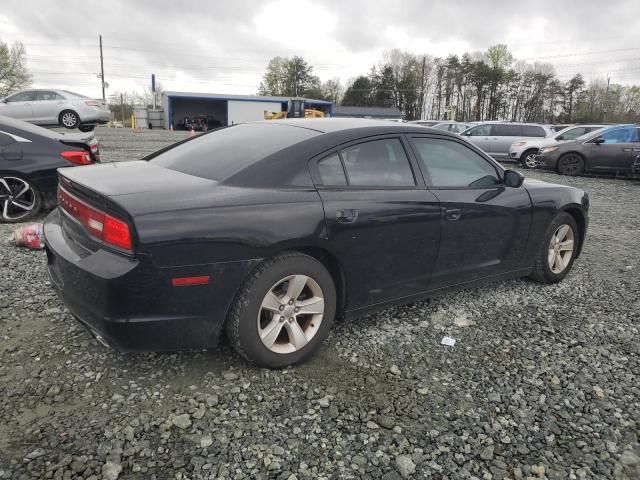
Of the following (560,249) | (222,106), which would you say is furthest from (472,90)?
(560,249)

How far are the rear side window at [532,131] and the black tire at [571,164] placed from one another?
3049 millimetres

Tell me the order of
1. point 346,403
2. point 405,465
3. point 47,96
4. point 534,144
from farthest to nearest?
1. point 47,96
2. point 534,144
3. point 346,403
4. point 405,465

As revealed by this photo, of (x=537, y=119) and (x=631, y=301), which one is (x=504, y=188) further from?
(x=537, y=119)

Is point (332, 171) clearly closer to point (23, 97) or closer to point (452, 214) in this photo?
point (452, 214)

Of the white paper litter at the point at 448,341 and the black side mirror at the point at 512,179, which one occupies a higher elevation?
the black side mirror at the point at 512,179

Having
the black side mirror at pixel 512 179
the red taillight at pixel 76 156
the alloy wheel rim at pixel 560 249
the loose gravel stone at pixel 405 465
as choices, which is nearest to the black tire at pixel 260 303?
the loose gravel stone at pixel 405 465

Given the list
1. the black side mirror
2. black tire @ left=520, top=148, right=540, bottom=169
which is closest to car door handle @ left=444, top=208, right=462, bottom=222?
the black side mirror

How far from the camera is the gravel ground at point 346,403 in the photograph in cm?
214

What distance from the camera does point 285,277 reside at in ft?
8.87

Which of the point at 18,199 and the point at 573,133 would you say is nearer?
the point at 18,199

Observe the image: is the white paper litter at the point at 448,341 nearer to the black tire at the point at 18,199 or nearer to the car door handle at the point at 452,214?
the car door handle at the point at 452,214

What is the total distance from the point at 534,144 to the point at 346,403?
15.6 metres

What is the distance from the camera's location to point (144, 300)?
236cm

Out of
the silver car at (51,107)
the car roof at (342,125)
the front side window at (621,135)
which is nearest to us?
the car roof at (342,125)
